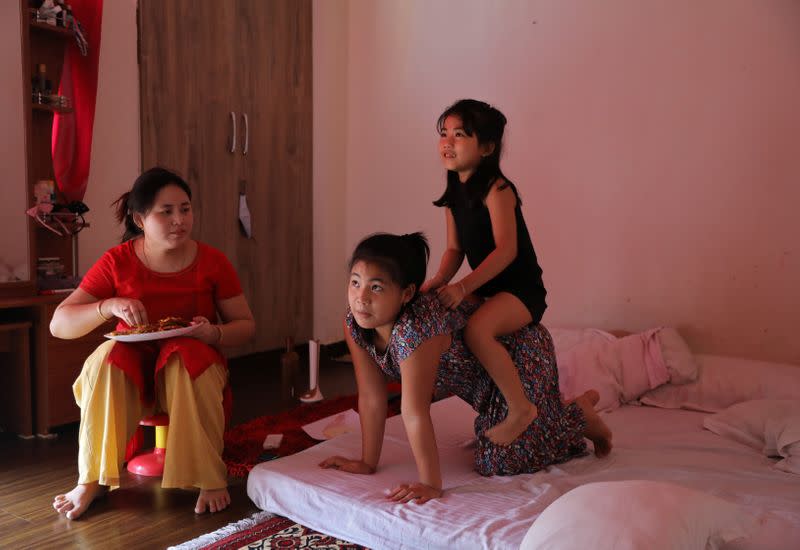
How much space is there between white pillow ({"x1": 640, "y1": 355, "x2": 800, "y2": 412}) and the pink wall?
346 mm

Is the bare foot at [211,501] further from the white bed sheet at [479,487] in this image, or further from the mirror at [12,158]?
the mirror at [12,158]

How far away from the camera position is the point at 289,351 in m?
3.15

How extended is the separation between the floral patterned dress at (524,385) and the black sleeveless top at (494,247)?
0.10 metres

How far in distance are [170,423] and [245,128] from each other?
2249 millimetres

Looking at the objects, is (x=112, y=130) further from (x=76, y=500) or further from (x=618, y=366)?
(x=618, y=366)

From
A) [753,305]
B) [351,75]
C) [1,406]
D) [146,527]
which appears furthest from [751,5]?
[1,406]

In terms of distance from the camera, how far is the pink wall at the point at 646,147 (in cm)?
291

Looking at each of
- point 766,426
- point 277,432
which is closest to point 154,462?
point 277,432

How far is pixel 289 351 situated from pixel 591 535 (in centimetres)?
205

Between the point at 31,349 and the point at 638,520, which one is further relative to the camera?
the point at 31,349

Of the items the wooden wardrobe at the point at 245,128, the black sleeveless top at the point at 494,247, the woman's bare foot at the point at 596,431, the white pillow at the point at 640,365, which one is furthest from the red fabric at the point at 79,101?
the white pillow at the point at 640,365

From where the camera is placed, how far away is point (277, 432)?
2607mm

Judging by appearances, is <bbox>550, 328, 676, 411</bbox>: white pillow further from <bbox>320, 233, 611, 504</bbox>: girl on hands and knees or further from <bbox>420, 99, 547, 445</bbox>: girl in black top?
<bbox>420, 99, 547, 445</bbox>: girl in black top

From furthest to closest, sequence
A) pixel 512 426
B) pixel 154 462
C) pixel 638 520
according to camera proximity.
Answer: pixel 154 462, pixel 512 426, pixel 638 520
